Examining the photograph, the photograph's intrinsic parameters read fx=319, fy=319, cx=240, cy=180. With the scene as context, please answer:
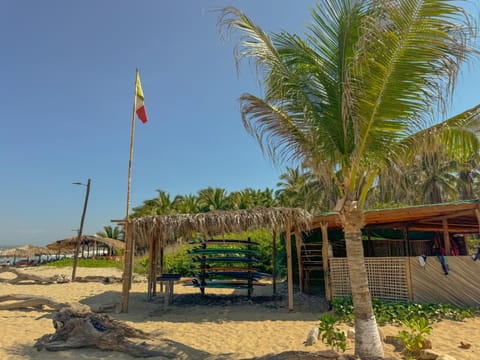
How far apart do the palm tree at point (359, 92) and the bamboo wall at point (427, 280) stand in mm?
4139

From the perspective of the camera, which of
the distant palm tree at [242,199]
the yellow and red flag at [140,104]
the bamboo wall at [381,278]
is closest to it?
the bamboo wall at [381,278]

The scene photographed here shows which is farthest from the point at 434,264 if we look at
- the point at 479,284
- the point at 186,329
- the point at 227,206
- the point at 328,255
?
the point at 227,206

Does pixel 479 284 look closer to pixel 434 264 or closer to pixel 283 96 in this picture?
pixel 434 264

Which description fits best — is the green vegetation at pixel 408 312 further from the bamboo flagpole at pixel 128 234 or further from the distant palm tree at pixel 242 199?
the distant palm tree at pixel 242 199

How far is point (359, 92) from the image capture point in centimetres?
391

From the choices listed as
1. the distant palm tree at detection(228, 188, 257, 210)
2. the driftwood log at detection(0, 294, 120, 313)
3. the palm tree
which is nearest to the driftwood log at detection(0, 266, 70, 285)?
the driftwood log at detection(0, 294, 120, 313)

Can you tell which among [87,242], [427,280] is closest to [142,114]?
[427,280]

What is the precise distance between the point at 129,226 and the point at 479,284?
341 inches

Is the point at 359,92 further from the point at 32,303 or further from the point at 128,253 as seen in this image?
the point at 32,303

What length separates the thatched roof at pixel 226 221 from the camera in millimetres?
8359

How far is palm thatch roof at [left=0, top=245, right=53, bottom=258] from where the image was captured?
86.4 ft

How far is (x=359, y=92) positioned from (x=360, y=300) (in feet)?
8.73

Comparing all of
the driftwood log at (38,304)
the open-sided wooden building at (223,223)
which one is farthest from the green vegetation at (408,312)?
the driftwood log at (38,304)

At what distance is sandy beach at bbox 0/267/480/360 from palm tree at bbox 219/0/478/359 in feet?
6.53
